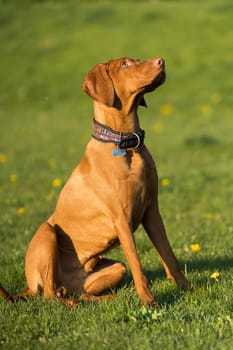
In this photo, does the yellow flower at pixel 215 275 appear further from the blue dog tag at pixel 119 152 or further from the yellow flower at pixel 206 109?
the yellow flower at pixel 206 109

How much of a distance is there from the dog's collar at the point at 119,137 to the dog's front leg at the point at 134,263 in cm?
55

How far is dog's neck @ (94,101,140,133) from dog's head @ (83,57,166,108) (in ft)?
0.22

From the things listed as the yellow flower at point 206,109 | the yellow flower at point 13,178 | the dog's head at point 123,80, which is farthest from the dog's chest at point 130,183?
the yellow flower at point 206,109

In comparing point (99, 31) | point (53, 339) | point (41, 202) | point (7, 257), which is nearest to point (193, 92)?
point (99, 31)

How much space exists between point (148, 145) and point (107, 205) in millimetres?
8612

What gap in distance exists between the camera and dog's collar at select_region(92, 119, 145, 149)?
482 centimetres

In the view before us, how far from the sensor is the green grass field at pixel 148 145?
418 centimetres

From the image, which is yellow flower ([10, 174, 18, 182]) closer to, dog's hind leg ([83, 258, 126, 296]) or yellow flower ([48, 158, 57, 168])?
yellow flower ([48, 158, 57, 168])

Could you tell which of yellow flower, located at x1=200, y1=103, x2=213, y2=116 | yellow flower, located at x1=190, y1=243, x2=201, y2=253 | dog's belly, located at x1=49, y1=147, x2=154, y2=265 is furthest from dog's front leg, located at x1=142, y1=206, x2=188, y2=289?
yellow flower, located at x1=200, y1=103, x2=213, y2=116

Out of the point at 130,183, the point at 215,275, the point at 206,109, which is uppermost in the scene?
the point at 130,183

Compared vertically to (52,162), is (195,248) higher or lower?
higher

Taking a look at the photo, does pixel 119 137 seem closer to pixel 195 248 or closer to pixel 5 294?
pixel 5 294

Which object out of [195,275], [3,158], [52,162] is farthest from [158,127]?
[195,275]

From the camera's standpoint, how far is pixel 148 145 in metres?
13.4
